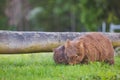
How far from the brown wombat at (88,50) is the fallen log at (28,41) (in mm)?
1041

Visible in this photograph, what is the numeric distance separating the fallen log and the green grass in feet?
0.95

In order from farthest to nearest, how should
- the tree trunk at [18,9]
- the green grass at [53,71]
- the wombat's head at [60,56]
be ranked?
the tree trunk at [18,9] → the wombat's head at [60,56] → the green grass at [53,71]

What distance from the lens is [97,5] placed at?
26.3 meters

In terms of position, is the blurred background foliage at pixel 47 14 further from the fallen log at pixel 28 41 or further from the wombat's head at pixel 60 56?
the wombat's head at pixel 60 56

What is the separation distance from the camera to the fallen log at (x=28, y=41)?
436 inches

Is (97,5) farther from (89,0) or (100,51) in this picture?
(100,51)

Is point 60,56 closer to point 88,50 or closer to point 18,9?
point 88,50

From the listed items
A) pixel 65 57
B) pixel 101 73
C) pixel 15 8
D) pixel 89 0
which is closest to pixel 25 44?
pixel 65 57

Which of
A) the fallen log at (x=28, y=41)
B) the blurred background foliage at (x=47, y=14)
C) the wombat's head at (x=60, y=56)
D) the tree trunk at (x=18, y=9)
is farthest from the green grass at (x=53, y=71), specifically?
the tree trunk at (x=18, y=9)

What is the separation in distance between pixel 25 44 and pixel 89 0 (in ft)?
48.8

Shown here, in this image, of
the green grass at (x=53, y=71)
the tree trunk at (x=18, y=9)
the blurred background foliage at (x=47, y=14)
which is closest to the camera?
the green grass at (x=53, y=71)

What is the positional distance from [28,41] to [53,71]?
1.83 meters

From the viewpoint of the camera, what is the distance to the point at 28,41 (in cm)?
1138

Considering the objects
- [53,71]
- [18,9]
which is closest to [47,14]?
[18,9]
